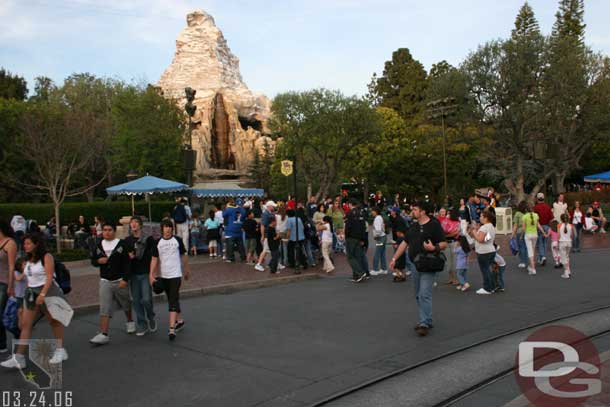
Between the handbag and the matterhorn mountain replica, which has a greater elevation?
the matterhorn mountain replica

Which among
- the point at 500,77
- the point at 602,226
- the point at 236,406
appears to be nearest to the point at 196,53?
the point at 500,77

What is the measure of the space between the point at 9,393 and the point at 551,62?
36.0 m

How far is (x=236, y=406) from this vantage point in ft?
17.2

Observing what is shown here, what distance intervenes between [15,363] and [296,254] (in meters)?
8.57

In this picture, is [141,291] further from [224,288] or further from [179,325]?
[224,288]

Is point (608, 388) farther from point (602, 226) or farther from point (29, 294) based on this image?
point (602, 226)

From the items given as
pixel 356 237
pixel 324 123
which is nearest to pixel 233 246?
pixel 356 237

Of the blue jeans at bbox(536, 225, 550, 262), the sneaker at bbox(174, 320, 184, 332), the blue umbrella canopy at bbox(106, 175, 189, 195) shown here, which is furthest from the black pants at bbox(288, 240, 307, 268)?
the sneaker at bbox(174, 320, 184, 332)

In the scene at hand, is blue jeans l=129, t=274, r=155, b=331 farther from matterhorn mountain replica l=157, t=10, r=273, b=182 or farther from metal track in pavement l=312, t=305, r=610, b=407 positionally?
matterhorn mountain replica l=157, t=10, r=273, b=182

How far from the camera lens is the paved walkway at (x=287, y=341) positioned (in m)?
5.76

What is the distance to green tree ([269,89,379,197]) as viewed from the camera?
4291 centimetres

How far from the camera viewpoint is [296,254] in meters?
14.5

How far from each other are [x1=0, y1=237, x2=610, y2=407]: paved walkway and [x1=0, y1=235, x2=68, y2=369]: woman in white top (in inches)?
7.1

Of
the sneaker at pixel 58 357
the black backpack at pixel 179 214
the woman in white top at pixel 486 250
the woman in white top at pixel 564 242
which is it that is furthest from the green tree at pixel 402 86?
the sneaker at pixel 58 357
